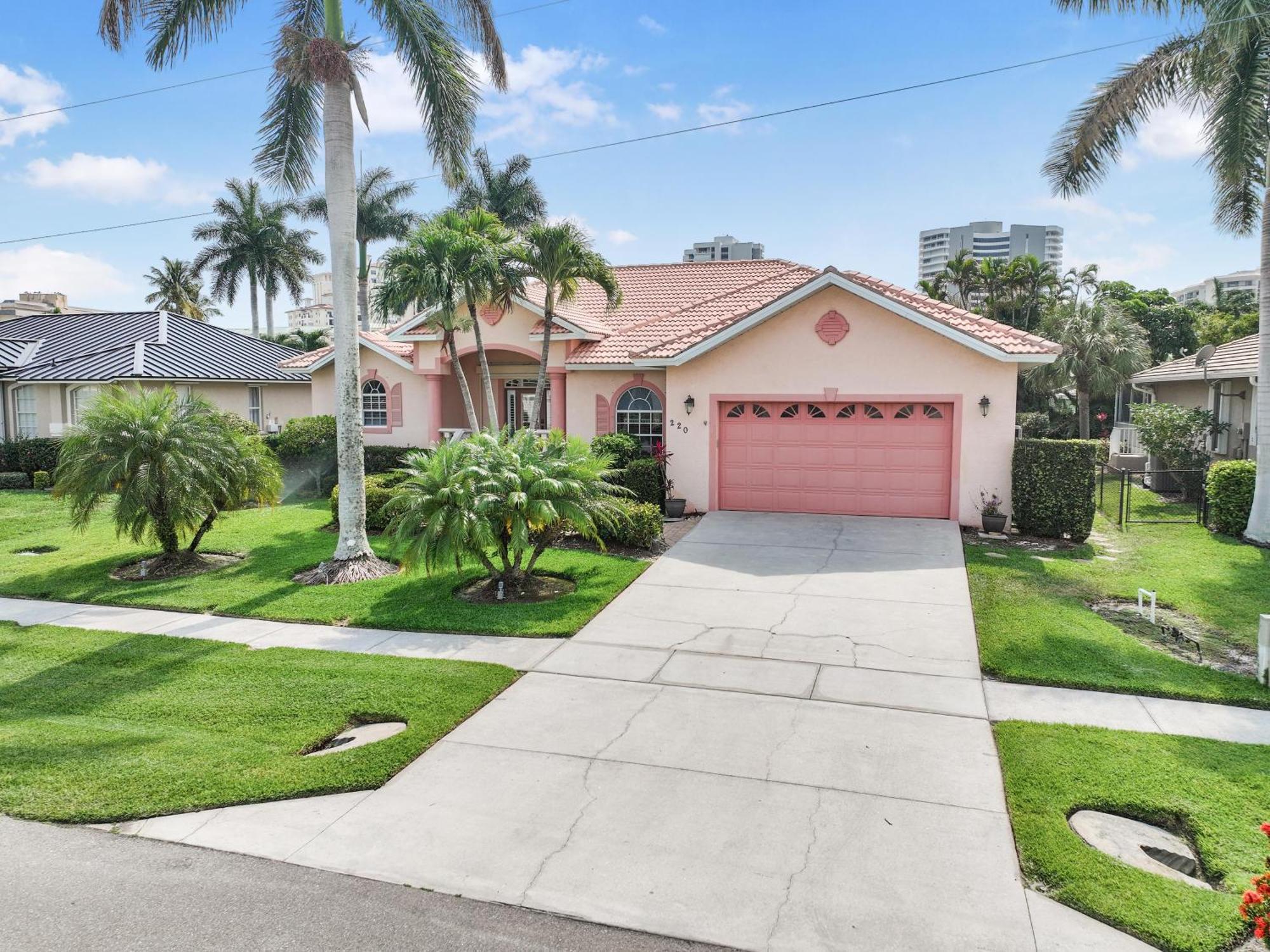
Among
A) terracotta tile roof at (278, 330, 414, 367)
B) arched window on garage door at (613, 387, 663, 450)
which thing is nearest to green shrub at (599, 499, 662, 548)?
arched window on garage door at (613, 387, 663, 450)

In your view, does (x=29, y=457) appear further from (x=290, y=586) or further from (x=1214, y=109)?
(x=1214, y=109)

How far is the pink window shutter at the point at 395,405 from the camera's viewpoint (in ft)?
77.2

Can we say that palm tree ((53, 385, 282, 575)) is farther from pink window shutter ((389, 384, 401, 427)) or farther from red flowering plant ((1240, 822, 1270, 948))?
red flowering plant ((1240, 822, 1270, 948))

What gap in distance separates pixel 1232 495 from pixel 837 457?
693cm

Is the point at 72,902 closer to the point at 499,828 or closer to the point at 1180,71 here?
the point at 499,828

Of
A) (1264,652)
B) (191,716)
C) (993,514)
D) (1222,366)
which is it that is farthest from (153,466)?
(1222,366)

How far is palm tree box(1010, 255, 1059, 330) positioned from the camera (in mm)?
36844

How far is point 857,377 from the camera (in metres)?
15.9

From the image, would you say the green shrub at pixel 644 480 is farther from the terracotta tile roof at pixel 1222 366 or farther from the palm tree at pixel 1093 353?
the palm tree at pixel 1093 353

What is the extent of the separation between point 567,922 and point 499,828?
1.10 m

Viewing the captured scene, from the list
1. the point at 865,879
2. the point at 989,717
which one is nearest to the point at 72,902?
the point at 865,879

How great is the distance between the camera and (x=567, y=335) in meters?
20.0

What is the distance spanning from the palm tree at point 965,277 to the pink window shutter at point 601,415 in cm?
2526

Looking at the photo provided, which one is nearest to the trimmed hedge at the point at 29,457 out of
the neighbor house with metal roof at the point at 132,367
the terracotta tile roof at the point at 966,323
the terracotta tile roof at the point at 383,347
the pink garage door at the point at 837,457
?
the neighbor house with metal roof at the point at 132,367
